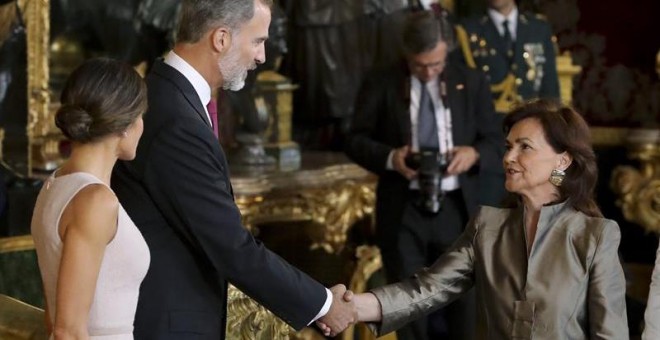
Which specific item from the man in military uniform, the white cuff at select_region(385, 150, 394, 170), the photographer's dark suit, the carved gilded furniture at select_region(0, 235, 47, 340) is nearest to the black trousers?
the photographer's dark suit

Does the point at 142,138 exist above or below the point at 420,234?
above

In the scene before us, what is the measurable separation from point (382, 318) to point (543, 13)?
491cm

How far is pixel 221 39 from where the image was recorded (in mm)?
3871

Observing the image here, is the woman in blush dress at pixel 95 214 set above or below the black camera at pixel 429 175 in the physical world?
above

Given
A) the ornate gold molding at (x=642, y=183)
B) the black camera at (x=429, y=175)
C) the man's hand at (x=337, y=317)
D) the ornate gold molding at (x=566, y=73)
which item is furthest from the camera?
the ornate gold molding at (x=566, y=73)

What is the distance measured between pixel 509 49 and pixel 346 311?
3219 millimetres

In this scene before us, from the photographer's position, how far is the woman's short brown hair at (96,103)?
11.3ft

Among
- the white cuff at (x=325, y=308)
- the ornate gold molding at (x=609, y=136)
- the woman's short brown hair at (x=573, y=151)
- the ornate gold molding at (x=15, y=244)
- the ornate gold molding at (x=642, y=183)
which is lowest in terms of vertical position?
the ornate gold molding at (x=642, y=183)

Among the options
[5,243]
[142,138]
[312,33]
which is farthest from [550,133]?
[312,33]

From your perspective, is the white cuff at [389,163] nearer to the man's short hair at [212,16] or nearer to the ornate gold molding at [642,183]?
the man's short hair at [212,16]

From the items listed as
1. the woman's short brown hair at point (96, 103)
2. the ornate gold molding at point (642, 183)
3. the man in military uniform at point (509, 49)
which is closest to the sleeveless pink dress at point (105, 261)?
the woman's short brown hair at point (96, 103)

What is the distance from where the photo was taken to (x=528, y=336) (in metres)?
4.05

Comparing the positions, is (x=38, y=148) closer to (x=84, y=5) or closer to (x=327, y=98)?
(x=84, y=5)

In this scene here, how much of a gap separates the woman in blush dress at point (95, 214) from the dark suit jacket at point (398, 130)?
2.64 m
